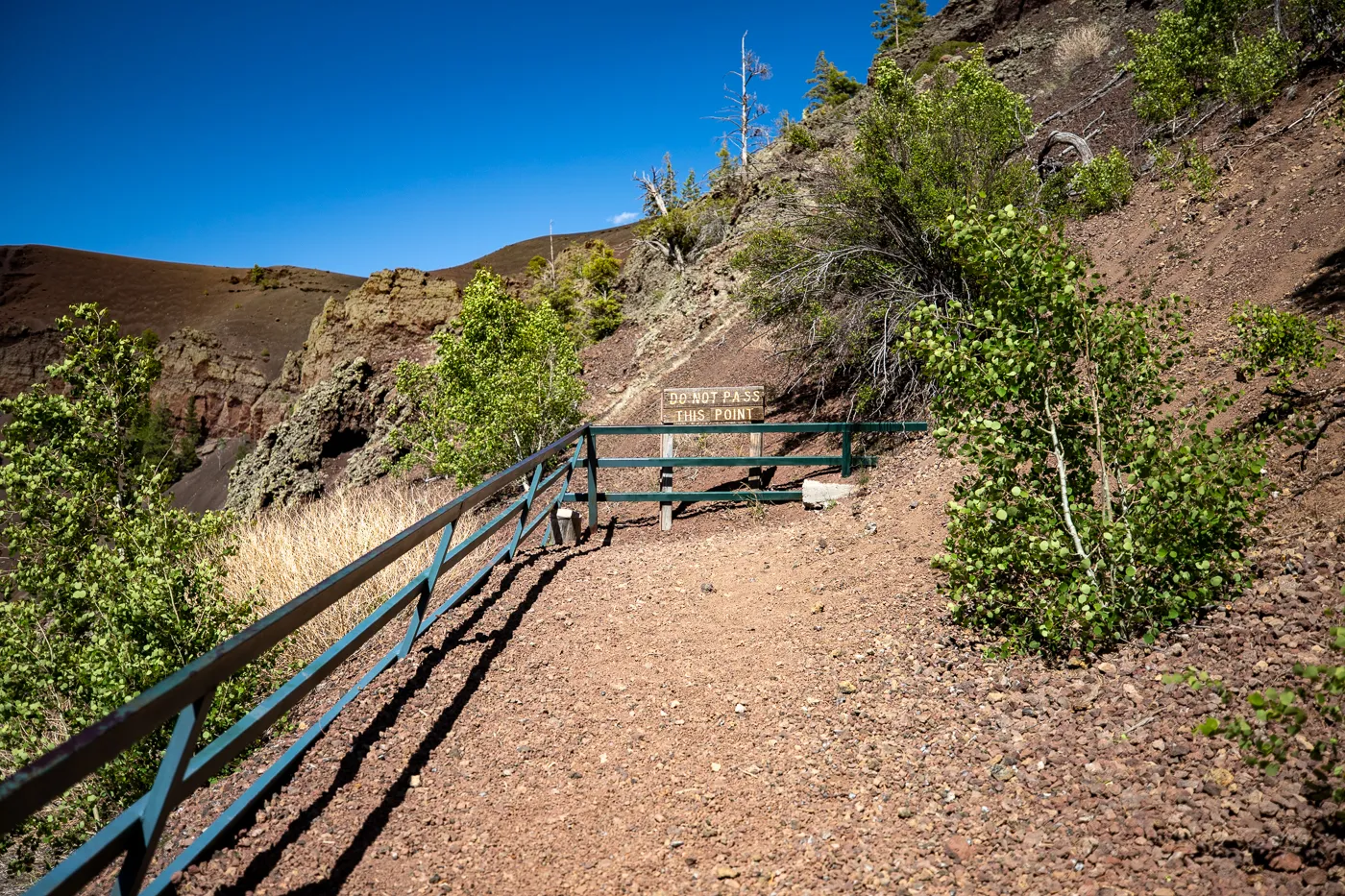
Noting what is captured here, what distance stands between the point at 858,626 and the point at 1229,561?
1990 millimetres

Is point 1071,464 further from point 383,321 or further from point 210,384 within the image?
point 210,384

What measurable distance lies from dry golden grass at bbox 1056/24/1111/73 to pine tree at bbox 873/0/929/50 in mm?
21300

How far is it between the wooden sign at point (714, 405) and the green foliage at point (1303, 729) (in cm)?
747

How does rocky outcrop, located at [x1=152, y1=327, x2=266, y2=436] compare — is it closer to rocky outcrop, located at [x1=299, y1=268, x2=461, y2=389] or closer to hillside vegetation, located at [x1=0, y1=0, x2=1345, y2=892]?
rocky outcrop, located at [x1=299, y1=268, x2=461, y2=389]

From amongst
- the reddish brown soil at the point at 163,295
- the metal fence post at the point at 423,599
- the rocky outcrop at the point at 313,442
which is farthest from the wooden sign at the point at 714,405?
the reddish brown soil at the point at 163,295

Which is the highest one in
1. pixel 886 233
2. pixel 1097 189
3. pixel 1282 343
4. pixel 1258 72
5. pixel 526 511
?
pixel 1258 72

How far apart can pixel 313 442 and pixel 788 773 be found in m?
23.0

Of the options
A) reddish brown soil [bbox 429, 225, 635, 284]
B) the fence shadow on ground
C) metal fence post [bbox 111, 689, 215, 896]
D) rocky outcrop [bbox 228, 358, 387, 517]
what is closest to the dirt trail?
the fence shadow on ground

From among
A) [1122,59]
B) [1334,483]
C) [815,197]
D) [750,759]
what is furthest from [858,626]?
[1122,59]

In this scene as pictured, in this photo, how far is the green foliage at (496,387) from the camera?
13297 millimetres

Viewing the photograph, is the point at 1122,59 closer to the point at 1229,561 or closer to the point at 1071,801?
the point at 1229,561

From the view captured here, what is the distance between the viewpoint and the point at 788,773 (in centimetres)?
340

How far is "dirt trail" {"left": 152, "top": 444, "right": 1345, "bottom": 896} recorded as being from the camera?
8.42 ft

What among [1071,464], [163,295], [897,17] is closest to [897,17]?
[897,17]
